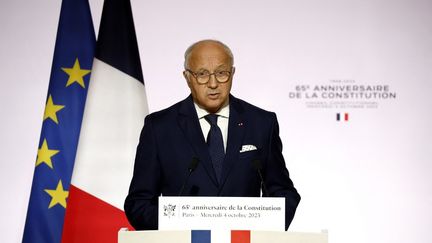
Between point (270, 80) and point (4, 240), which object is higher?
point (270, 80)

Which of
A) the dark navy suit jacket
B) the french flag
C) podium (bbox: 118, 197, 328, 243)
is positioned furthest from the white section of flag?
podium (bbox: 118, 197, 328, 243)

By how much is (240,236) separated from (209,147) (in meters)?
0.62

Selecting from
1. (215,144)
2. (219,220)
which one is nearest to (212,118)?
(215,144)

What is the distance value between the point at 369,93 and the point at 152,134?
6.59ft

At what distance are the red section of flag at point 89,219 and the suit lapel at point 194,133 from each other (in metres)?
1.38

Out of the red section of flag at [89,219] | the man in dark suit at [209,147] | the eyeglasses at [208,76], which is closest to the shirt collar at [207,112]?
the man in dark suit at [209,147]

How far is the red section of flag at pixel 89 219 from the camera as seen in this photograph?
11.7ft

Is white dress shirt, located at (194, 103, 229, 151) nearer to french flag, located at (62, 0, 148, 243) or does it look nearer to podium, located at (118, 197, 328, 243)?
podium, located at (118, 197, 328, 243)

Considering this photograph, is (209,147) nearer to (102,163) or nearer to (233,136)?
(233,136)

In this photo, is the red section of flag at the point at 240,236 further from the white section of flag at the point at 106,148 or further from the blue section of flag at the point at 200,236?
the white section of flag at the point at 106,148

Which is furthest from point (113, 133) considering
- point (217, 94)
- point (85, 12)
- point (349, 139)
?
point (349, 139)

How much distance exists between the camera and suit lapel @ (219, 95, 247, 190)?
7.57 ft

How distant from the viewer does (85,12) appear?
377 centimetres

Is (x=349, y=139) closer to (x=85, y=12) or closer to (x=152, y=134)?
(x=152, y=134)
